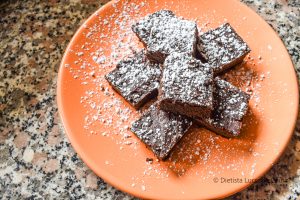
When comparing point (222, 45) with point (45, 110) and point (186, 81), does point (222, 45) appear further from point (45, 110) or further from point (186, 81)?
point (45, 110)

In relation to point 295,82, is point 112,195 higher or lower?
lower

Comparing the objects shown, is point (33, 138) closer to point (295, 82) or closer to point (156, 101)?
point (156, 101)

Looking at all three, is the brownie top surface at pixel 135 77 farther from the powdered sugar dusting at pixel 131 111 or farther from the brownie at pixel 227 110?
the brownie at pixel 227 110

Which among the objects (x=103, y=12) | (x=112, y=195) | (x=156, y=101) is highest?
(x=103, y=12)

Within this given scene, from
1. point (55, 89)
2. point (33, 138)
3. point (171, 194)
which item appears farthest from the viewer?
point (55, 89)

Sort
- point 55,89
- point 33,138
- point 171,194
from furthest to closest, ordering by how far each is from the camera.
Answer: point 55,89 → point 33,138 → point 171,194

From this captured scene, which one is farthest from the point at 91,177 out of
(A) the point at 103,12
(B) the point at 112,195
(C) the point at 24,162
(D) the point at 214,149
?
(A) the point at 103,12

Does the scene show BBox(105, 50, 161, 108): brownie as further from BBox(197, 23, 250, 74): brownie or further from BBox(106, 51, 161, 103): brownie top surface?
BBox(197, 23, 250, 74): brownie
